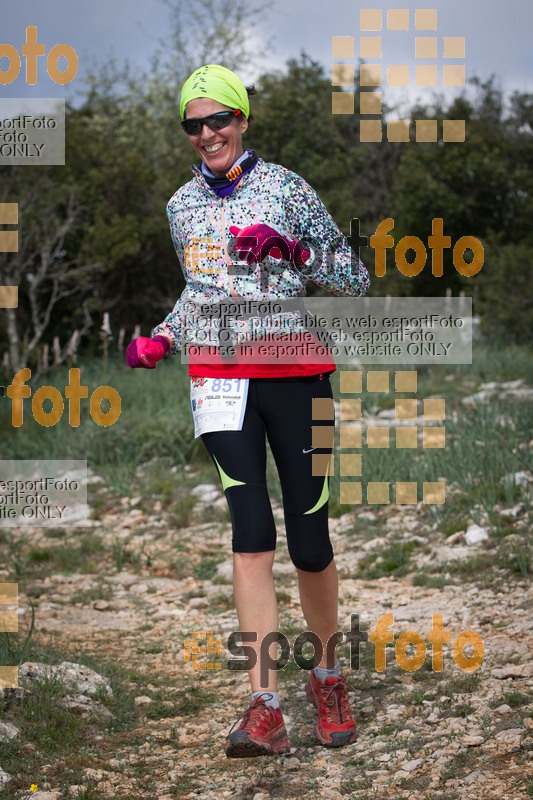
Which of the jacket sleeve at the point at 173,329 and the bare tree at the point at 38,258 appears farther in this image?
the bare tree at the point at 38,258

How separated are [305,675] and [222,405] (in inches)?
49.5

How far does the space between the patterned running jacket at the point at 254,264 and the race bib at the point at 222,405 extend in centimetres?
13

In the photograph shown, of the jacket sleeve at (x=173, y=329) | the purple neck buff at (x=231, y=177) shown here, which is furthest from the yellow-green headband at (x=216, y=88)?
the jacket sleeve at (x=173, y=329)

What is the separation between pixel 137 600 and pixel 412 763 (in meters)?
2.20

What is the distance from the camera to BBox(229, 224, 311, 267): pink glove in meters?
2.48

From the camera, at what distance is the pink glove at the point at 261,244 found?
248cm

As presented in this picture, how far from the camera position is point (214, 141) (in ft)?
8.58

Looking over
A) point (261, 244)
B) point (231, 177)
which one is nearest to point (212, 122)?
point (231, 177)

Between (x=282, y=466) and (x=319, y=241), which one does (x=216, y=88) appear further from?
(x=282, y=466)

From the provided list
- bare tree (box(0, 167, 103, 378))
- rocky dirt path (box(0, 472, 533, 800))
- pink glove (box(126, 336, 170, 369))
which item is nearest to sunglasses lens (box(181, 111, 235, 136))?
pink glove (box(126, 336, 170, 369))

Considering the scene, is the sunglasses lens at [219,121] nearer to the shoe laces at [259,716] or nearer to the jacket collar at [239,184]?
the jacket collar at [239,184]

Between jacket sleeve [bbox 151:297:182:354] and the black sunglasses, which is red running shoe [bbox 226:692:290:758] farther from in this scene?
the black sunglasses

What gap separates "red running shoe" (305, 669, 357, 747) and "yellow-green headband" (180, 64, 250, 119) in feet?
5.90

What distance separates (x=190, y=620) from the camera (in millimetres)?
4078
